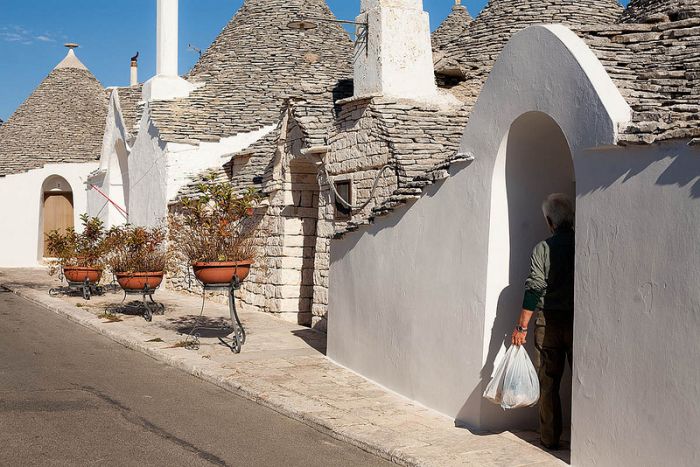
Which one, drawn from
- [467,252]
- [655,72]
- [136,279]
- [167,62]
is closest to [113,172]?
[167,62]

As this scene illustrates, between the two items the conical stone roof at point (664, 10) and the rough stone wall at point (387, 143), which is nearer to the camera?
the conical stone roof at point (664, 10)

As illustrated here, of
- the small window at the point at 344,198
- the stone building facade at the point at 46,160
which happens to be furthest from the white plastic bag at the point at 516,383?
the stone building facade at the point at 46,160

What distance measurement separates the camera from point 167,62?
21891 millimetres

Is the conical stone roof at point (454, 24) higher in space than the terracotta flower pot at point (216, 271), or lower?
higher

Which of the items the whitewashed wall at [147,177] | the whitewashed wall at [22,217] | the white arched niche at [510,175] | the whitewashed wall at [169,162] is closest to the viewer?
the white arched niche at [510,175]

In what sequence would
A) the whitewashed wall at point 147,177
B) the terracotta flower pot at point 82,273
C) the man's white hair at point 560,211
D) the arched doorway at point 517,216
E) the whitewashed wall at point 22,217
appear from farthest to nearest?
the whitewashed wall at point 22,217 → the whitewashed wall at point 147,177 → the terracotta flower pot at point 82,273 → the arched doorway at point 517,216 → the man's white hair at point 560,211

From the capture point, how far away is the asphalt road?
19.5ft

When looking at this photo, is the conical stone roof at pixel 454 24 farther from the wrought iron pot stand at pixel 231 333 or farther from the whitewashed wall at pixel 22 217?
the whitewashed wall at pixel 22 217

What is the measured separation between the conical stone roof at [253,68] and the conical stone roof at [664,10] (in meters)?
8.08

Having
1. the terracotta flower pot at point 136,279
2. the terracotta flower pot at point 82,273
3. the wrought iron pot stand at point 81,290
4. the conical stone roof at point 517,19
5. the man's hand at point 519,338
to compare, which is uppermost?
the conical stone roof at point 517,19

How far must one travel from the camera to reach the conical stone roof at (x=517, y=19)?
1514 centimetres

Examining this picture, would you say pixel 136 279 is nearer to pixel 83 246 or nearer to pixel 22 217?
pixel 83 246

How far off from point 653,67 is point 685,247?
2.79 meters

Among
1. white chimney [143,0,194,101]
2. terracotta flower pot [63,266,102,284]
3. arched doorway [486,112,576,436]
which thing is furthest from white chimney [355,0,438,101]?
white chimney [143,0,194,101]
